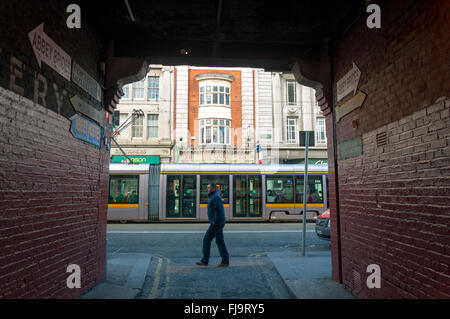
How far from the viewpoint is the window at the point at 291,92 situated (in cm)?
2543

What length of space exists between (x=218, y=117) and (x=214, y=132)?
1187mm

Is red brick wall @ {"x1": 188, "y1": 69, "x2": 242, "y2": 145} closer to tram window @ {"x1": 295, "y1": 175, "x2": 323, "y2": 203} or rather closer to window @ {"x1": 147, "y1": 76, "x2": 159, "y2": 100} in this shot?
window @ {"x1": 147, "y1": 76, "x2": 159, "y2": 100}

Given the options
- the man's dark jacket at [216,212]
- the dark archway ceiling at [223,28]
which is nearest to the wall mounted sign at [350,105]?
the dark archway ceiling at [223,28]

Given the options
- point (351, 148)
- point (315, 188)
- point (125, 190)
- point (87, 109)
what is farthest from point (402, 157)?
point (125, 190)

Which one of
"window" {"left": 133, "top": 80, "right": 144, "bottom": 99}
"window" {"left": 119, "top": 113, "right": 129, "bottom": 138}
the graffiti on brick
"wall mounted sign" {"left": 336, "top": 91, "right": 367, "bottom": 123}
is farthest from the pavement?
"window" {"left": 133, "top": 80, "right": 144, "bottom": 99}

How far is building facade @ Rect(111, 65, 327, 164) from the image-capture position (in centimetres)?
2375

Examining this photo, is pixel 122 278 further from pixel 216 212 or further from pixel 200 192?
pixel 200 192

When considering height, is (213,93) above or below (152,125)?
above

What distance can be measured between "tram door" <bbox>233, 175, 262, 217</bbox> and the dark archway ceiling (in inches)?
367

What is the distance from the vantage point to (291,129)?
2517cm

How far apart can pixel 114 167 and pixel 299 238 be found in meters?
9.28

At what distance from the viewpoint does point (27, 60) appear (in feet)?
10.6

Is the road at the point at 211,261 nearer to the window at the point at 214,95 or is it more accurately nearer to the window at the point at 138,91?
the window at the point at 214,95

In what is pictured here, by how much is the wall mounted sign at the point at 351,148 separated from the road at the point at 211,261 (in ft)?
8.13
